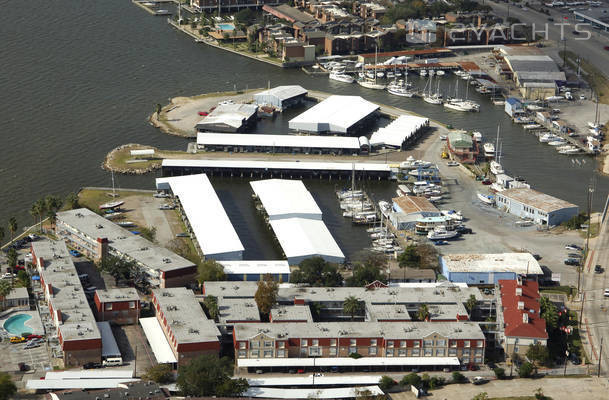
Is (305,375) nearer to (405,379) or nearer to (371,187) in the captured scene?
(405,379)

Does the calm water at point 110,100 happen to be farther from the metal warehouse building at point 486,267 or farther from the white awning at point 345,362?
the white awning at point 345,362

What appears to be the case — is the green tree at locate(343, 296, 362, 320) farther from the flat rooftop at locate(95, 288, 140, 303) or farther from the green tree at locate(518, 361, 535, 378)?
the flat rooftop at locate(95, 288, 140, 303)

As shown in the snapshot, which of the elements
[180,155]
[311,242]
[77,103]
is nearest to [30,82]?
[77,103]

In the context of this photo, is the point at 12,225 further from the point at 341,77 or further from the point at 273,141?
the point at 341,77

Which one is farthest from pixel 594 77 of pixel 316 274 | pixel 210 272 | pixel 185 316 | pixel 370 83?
pixel 185 316

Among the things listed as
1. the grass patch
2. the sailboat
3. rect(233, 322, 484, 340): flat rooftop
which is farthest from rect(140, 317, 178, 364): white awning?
the grass patch
